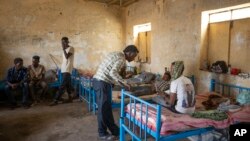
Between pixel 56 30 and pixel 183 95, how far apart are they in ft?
17.9

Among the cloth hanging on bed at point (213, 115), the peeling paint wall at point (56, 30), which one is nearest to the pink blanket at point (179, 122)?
the cloth hanging on bed at point (213, 115)

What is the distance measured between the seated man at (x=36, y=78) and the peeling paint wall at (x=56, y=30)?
0.87 m

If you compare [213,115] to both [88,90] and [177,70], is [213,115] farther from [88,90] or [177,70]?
[88,90]

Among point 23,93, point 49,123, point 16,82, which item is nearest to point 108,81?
point 49,123

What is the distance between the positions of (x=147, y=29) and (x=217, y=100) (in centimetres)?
380

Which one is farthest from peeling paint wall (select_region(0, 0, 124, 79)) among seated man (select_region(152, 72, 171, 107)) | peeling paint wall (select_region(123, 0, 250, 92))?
seated man (select_region(152, 72, 171, 107))

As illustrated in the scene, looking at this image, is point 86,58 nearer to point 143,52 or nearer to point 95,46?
point 95,46

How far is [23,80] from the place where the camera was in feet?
19.9

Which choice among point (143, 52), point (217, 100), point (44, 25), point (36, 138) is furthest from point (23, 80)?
point (217, 100)

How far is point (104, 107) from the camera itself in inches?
154

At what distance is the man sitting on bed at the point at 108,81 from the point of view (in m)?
3.76

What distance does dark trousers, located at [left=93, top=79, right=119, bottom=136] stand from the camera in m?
3.85

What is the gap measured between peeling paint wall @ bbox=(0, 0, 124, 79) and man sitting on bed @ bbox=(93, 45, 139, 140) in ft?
13.3

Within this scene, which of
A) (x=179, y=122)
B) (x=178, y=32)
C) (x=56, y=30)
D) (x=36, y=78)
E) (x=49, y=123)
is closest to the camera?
(x=179, y=122)
